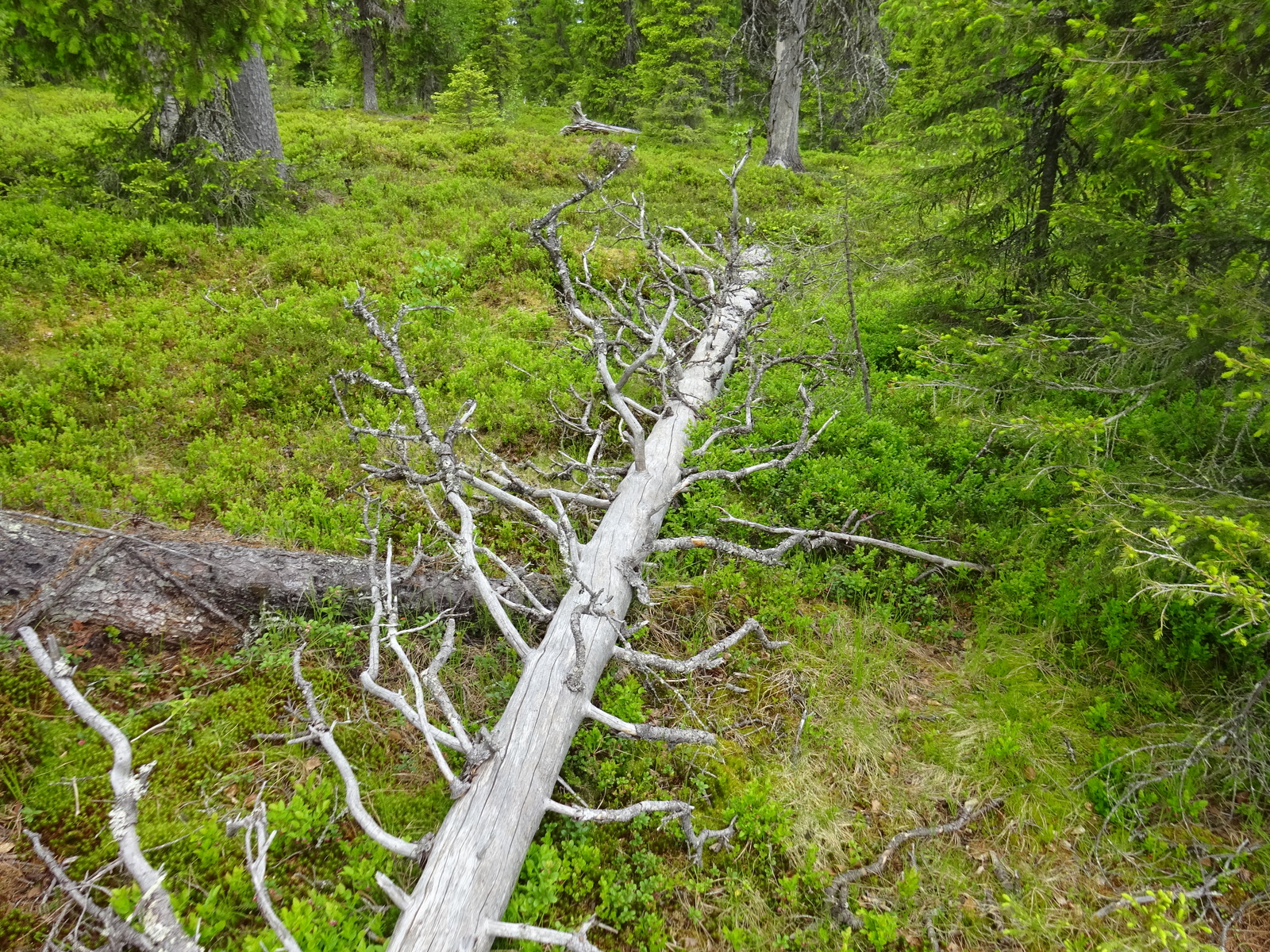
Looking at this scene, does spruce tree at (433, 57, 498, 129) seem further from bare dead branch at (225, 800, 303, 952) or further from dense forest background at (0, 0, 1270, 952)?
bare dead branch at (225, 800, 303, 952)

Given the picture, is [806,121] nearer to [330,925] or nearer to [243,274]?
[243,274]

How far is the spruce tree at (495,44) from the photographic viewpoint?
2398 centimetres

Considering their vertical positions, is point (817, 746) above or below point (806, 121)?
below

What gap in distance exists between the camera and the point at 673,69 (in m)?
19.0

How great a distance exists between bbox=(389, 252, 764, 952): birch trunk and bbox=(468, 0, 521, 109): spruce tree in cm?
2507

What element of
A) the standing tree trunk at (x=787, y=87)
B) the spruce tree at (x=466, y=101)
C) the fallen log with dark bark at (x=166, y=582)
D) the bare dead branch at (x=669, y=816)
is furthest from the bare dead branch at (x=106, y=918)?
the spruce tree at (x=466, y=101)

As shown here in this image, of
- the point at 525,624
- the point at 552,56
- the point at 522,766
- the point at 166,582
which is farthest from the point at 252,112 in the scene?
the point at 552,56

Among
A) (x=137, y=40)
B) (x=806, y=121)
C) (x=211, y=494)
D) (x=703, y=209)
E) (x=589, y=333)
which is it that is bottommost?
(x=211, y=494)

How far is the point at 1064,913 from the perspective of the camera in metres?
3.01

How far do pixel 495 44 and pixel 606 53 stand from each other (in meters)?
4.67

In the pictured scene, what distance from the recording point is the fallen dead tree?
8.73 feet

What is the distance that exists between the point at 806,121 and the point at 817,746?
93.5 ft

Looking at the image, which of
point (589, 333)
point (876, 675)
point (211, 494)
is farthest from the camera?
point (589, 333)

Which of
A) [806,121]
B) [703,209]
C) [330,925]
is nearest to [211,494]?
[330,925]
